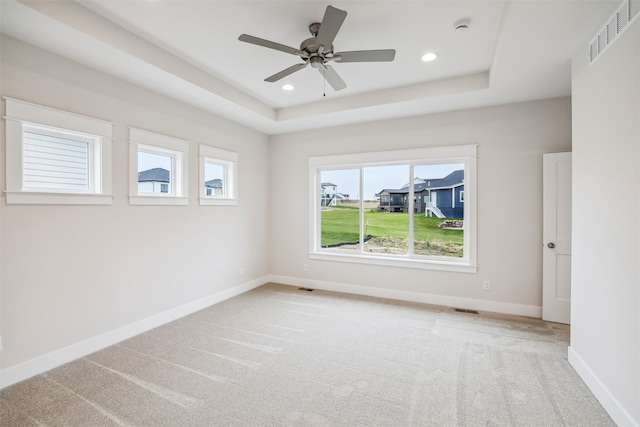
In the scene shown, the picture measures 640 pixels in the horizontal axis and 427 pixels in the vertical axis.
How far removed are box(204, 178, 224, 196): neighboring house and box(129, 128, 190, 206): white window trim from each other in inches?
17.7

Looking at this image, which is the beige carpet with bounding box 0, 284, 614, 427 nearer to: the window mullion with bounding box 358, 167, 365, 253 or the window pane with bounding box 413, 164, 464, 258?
the window pane with bounding box 413, 164, 464, 258

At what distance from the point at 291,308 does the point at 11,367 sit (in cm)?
267

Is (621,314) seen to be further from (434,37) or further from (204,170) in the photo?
(204,170)

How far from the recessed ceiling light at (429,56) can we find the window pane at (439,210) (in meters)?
1.67

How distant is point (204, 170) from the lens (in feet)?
13.5

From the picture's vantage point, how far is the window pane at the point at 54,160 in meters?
2.51

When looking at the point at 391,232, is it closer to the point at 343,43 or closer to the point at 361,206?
the point at 361,206

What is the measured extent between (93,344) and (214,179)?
2.48m

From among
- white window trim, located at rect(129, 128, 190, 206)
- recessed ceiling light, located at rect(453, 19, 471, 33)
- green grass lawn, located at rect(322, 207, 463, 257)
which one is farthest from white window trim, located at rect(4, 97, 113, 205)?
recessed ceiling light, located at rect(453, 19, 471, 33)

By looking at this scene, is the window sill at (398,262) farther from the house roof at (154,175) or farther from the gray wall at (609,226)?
the house roof at (154,175)

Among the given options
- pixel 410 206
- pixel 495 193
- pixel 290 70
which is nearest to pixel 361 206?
pixel 410 206

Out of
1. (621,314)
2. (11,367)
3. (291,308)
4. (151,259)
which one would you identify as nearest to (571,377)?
(621,314)

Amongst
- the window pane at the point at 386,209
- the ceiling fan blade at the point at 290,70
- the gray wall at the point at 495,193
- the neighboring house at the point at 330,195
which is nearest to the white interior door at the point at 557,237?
the gray wall at the point at 495,193

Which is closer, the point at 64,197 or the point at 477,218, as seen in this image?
the point at 64,197
